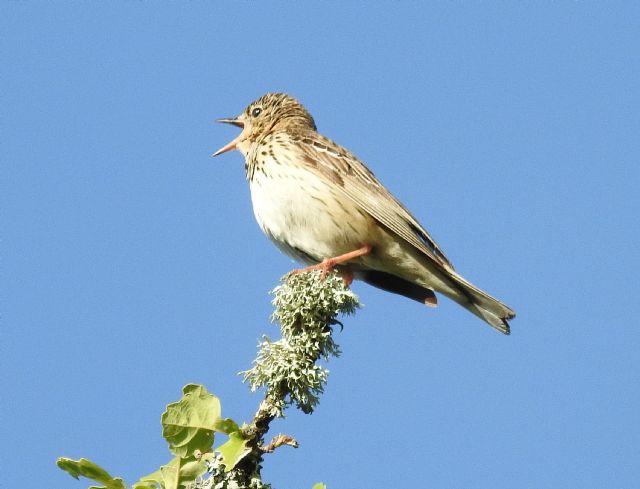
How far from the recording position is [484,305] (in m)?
6.71

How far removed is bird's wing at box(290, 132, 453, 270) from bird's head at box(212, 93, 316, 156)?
0.61m

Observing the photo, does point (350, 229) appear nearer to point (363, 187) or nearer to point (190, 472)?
point (363, 187)

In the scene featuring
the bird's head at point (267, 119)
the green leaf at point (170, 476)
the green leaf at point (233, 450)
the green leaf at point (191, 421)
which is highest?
the bird's head at point (267, 119)

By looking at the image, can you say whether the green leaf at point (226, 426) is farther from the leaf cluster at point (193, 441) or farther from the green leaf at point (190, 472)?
the green leaf at point (190, 472)

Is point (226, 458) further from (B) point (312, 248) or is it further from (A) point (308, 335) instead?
(B) point (312, 248)

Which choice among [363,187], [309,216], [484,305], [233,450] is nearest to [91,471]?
[233,450]

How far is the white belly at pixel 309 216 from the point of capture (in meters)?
6.84

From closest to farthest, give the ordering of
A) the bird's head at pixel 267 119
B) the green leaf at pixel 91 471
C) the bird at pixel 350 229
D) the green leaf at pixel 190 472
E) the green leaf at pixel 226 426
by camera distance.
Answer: the green leaf at pixel 91 471 → the green leaf at pixel 190 472 → the green leaf at pixel 226 426 → the bird at pixel 350 229 → the bird's head at pixel 267 119

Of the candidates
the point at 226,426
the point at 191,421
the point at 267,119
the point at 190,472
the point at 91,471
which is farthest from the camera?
the point at 267,119

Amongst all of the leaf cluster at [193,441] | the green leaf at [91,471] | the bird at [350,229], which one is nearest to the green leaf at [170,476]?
the leaf cluster at [193,441]

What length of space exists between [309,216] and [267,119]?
77.0 inches

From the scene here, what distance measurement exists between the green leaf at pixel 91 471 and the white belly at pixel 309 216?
429 cm

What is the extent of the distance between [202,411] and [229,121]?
19.9 ft

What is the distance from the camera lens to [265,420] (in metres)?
3.38
